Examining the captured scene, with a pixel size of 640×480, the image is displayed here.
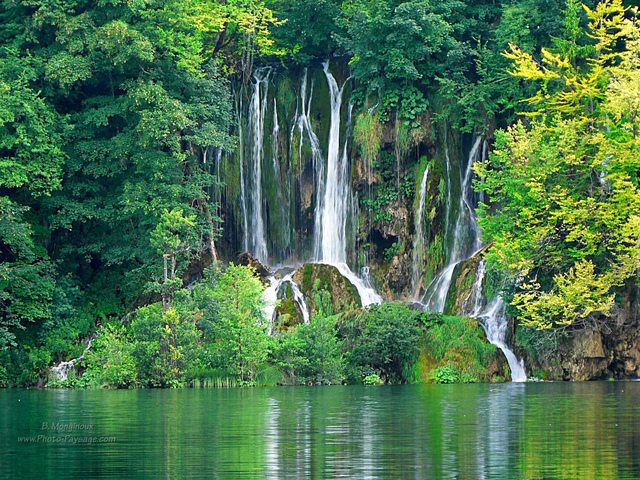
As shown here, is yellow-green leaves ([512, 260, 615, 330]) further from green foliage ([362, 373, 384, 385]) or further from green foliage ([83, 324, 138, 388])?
green foliage ([83, 324, 138, 388])

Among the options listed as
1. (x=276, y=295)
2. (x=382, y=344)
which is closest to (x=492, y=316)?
(x=382, y=344)

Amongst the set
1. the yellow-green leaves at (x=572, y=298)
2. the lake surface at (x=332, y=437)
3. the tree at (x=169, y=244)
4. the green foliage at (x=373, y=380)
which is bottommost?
the green foliage at (x=373, y=380)

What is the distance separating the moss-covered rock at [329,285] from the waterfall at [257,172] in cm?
415

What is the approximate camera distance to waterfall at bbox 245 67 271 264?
4197cm

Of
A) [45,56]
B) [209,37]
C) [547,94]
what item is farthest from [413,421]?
[209,37]

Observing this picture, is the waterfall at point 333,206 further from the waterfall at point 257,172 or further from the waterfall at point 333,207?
the waterfall at point 257,172

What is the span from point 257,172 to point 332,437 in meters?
29.0

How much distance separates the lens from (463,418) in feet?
56.4

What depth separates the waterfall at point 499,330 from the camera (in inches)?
1277

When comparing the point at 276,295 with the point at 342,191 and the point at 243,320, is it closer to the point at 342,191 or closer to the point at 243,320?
the point at 243,320

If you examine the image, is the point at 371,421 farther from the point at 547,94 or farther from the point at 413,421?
the point at 547,94

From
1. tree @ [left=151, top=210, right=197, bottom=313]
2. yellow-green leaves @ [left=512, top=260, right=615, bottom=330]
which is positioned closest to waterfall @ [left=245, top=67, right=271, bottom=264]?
tree @ [left=151, top=210, right=197, bottom=313]

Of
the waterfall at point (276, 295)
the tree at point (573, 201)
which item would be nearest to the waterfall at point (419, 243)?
the waterfall at point (276, 295)

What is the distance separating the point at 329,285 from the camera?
37.7 meters
